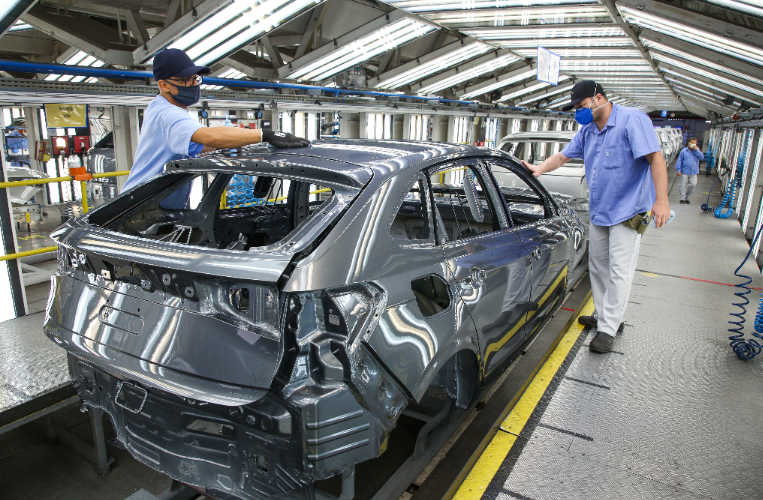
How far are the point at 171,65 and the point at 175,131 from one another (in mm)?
419

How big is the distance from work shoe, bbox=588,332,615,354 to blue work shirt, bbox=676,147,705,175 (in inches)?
389

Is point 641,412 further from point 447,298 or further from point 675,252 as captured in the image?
point 675,252

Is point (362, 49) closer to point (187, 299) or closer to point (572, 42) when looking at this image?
point (572, 42)

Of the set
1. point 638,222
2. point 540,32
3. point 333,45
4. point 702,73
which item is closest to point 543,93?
point 702,73

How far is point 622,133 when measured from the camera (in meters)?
3.62

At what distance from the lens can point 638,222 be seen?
368 cm

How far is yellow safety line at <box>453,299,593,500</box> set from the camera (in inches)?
96.7

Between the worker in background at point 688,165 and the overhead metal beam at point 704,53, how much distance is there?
17.4 feet

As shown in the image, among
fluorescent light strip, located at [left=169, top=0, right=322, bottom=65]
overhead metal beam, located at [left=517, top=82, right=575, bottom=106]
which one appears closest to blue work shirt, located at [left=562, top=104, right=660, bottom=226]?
fluorescent light strip, located at [left=169, top=0, right=322, bottom=65]

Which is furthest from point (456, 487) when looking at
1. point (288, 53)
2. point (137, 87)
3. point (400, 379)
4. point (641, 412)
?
point (288, 53)

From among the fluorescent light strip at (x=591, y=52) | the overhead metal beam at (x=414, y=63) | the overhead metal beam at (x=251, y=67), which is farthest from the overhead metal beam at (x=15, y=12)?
the fluorescent light strip at (x=591, y=52)

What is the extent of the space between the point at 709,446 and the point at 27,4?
5111 millimetres

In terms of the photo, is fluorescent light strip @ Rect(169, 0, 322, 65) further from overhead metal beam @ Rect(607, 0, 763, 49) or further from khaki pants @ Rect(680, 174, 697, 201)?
khaki pants @ Rect(680, 174, 697, 201)

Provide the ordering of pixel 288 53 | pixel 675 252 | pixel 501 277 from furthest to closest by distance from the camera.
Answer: pixel 288 53 → pixel 675 252 → pixel 501 277
